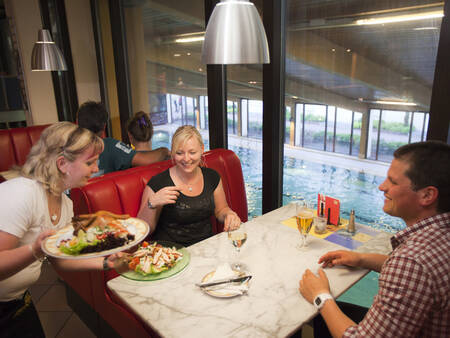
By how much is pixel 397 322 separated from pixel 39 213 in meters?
1.28

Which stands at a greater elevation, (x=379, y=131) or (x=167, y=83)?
(x=167, y=83)

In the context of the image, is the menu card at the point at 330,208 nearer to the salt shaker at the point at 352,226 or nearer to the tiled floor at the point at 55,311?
the salt shaker at the point at 352,226

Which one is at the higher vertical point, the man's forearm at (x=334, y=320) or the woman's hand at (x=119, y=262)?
the woman's hand at (x=119, y=262)

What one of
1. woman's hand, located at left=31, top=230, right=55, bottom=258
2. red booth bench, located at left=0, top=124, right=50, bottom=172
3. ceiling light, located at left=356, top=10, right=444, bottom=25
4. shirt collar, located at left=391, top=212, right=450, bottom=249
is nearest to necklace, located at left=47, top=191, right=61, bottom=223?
woman's hand, located at left=31, top=230, right=55, bottom=258

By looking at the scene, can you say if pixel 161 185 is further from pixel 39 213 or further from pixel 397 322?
pixel 397 322

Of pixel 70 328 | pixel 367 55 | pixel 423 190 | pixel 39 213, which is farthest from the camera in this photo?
pixel 70 328

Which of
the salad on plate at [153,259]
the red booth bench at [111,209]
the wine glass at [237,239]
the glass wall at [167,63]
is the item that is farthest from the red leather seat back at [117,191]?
the glass wall at [167,63]

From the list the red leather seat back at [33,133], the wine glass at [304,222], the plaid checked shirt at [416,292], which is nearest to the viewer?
the plaid checked shirt at [416,292]

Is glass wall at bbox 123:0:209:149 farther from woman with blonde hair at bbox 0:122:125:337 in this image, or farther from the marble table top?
woman with blonde hair at bbox 0:122:125:337

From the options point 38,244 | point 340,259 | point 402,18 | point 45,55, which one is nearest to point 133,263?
point 38,244

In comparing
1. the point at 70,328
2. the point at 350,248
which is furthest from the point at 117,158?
the point at 350,248

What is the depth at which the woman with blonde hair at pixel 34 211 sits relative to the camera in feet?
3.91

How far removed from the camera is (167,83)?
3.62m

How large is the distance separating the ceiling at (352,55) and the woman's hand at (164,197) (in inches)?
49.7
